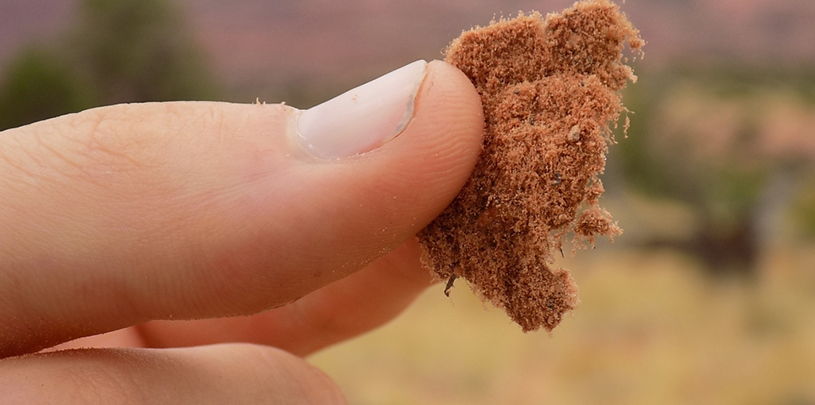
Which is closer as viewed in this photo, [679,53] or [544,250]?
[544,250]

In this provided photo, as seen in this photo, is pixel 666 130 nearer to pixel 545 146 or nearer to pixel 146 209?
pixel 545 146

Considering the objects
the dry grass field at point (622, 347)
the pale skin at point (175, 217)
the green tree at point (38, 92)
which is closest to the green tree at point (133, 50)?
the green tree at point (38, 92)

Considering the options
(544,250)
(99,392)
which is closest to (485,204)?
(544,250)

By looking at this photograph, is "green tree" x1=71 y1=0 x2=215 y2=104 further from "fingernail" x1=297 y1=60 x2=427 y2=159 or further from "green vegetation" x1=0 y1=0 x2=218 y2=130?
"fingernail" x1=297 y1=60 x2=427 y2=159

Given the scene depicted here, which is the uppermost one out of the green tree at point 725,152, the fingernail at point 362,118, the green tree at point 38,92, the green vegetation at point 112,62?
the green tree at point 725,152

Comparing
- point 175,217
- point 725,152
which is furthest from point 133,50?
point 725,152

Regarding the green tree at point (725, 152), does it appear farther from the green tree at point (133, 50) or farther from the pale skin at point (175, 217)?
the pale skin at point (175, 217)

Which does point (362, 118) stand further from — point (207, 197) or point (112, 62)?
point (112, 62)

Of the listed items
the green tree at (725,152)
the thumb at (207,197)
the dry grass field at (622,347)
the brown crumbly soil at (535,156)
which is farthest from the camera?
the green tree at (725,152)
